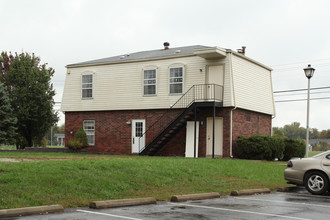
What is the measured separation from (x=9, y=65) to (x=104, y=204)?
30.8 meters

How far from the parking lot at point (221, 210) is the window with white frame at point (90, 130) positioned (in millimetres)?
19966

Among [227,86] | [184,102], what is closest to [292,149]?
[227,86]

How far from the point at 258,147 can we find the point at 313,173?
11547 millimetres

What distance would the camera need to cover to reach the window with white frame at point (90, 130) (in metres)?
30.6

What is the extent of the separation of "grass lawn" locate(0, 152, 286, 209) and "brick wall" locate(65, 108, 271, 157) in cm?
953

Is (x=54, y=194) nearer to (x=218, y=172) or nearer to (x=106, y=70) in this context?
(x=218, y=172)

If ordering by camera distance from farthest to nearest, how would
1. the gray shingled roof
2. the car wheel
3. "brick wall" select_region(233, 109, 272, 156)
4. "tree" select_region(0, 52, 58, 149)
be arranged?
"tree" select_region(0, 52, 58, 149) < the gray shingled roof < "brick wall" select_region(233, 109, 272, 156) < the car wheel

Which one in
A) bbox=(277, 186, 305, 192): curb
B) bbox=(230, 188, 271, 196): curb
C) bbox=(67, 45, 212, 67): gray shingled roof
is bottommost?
bbox=(277, 186, 305, 192): curb

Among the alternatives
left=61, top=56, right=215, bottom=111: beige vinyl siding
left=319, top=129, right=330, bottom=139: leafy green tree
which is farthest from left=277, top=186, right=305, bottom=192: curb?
left=319, top=129, right=330, bottom=139: leafy green tree

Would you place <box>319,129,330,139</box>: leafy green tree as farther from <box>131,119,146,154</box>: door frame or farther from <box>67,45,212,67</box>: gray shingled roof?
<box>131,119,146,154</box>: door frame

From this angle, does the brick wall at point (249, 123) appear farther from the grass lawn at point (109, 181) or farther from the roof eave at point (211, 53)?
the grass lawn at point (109, 181)

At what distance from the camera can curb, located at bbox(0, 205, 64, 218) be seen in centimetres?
812

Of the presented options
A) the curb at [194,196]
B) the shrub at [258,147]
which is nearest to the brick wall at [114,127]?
the shrub at [258,147]

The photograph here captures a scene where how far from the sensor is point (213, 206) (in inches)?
395
